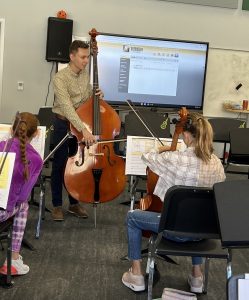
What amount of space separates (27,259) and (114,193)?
2.97 feet

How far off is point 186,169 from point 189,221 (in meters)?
0.32

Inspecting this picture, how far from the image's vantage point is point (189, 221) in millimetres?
2469

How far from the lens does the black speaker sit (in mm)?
6340

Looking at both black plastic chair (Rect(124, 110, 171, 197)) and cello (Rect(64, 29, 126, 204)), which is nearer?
cello (Rect(64, 29, 126, 204))

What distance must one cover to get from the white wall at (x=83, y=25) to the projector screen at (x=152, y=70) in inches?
12.3

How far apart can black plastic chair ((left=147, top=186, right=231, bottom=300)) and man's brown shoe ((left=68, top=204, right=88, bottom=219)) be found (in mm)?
1839

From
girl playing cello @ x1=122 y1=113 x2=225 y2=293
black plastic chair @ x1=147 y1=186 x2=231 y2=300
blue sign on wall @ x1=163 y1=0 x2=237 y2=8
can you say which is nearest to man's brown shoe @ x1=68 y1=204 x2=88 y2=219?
girl playing cello @ x1=122 y1=113 x2=225 y2=293

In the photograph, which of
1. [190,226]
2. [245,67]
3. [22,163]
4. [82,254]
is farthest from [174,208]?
[245,67]

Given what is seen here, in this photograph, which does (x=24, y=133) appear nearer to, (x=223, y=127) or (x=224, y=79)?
(x=223, y=127)

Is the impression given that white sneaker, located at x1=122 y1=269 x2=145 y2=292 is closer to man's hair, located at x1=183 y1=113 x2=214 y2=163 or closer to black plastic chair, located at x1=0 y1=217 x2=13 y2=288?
black plastic chair, located at x1=0 y1=217 x2=13 y2=288

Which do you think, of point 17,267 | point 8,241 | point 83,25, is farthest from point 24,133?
point 83,25

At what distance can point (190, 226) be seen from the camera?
97.8 inches

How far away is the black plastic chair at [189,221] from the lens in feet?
7.79

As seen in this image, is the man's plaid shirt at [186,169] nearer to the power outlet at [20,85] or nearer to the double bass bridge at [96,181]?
the double bass bridge at [96,181]
